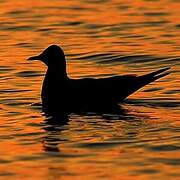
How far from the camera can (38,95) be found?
2109 cm

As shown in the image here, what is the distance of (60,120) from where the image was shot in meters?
18.9

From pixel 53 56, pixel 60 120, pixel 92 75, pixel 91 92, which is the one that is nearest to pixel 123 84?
pixel 91 92

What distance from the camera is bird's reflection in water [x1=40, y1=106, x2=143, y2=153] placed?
55.6 ft

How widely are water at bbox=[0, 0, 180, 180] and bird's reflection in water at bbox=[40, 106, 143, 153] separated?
0.07 ft

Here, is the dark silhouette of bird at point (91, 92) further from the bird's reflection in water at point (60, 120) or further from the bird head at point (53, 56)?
the bird head at point (53, 56)

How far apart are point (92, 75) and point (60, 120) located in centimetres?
385

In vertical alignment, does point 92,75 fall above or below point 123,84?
below

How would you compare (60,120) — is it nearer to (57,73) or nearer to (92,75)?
(57,73)

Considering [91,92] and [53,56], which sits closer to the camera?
[91,92]

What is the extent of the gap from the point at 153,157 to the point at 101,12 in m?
14.7

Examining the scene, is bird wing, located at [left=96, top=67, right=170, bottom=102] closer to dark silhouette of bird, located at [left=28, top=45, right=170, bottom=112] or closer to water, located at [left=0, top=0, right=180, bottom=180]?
dark silhouette of bird, located at [left=28, top=45, right=170, bottom=112]

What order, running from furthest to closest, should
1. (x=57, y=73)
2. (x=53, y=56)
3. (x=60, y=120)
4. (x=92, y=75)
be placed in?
1. (x=92, y=75)
2. (x=53, y=56)
3. (x=57, y=73)
4. (x=60, y=120)

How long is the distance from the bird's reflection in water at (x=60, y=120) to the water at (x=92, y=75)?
2cm

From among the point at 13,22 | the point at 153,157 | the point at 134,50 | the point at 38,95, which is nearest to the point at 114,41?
the point at 134,50
